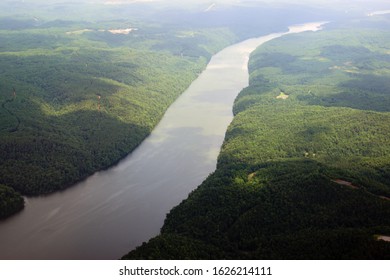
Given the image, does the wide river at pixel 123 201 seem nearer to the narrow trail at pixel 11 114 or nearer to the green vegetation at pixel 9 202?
the green vegetation at pixel 9 202

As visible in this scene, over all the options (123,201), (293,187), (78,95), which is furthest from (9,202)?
(78,95)

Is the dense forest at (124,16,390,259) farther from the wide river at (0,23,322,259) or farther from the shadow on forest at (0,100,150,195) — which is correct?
the shadow on forest at (0,100,150,195)

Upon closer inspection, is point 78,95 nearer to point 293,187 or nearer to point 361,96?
point 293,187

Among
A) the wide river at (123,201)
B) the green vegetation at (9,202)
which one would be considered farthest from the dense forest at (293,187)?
the green vegetation at (9,202)

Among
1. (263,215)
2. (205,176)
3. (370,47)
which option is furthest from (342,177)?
(370,47)

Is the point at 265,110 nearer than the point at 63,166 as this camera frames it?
No

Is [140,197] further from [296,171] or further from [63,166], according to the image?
[296,171]
